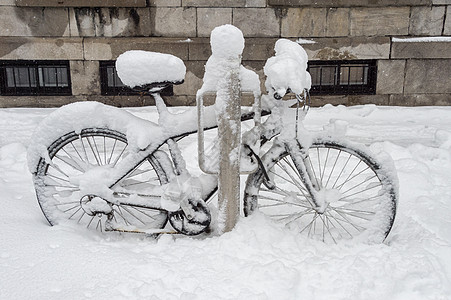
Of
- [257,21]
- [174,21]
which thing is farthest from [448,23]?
[174,21]

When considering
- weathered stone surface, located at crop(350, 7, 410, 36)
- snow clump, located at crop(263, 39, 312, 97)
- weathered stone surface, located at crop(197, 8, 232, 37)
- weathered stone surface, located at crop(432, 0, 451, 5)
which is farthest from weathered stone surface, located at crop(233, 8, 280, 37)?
snow clump, located at crop(263, 39, 312, 97)

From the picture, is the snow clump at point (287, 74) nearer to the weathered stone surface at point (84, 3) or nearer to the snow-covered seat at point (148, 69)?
the snow-covered seat at point (148, 69)

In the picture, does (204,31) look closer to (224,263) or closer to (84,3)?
(84,3)

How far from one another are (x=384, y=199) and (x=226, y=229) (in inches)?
44.7

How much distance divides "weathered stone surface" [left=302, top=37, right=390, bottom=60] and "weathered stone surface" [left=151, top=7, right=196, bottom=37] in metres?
1.82

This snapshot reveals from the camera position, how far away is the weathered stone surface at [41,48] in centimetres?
719

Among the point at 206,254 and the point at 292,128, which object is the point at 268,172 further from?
the point at 206,254

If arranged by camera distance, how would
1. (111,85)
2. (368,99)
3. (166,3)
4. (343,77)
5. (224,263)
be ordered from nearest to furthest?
(224,263) < (166,3) < (368,99) < (111,85) < (343,77)

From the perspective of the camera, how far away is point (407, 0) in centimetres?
716

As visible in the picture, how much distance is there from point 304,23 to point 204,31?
5.19 ft

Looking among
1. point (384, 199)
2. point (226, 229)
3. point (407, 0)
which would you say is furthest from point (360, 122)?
point (226, 229)

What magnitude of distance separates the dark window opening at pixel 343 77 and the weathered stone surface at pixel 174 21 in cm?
207

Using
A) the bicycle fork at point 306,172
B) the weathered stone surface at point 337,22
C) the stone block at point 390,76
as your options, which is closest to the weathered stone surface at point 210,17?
the weathered stone surface at point 337,22

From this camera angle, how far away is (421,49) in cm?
738
